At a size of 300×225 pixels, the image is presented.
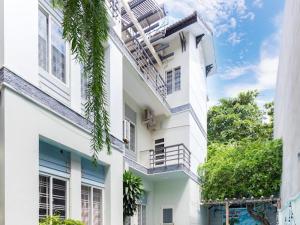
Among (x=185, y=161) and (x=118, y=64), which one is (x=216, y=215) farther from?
(x=118, y=64)

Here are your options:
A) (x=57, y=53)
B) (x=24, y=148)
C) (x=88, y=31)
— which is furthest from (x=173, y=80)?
(x=88, y=31)

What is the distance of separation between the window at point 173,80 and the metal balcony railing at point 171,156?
93.6 inches

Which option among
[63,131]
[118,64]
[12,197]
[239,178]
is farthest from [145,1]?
[12,197]

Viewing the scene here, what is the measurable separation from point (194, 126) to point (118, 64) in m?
6.91

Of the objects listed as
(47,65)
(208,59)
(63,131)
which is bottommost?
(63,131)

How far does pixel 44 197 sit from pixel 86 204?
1.85m

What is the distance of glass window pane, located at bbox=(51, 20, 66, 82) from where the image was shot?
738 cm

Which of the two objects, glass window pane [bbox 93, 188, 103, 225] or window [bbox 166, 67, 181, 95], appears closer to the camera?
glass window pane [bbox 93, 188, 103, 225]

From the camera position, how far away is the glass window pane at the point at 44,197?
668 cm

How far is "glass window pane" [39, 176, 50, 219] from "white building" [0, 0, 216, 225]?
0.6 inches

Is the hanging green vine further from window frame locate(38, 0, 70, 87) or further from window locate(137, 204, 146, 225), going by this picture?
window locate(137, 204, 146, 225)

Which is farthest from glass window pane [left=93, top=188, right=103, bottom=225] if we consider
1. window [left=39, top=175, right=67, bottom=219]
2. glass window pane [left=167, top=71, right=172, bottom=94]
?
glass window pane [left=167, top=71, right=172, bottom=94]

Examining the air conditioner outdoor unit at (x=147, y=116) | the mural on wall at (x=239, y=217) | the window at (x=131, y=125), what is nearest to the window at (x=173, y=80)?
the air conditioner outdoor unit at (x=147, y=116)

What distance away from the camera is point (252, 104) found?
23.0m
